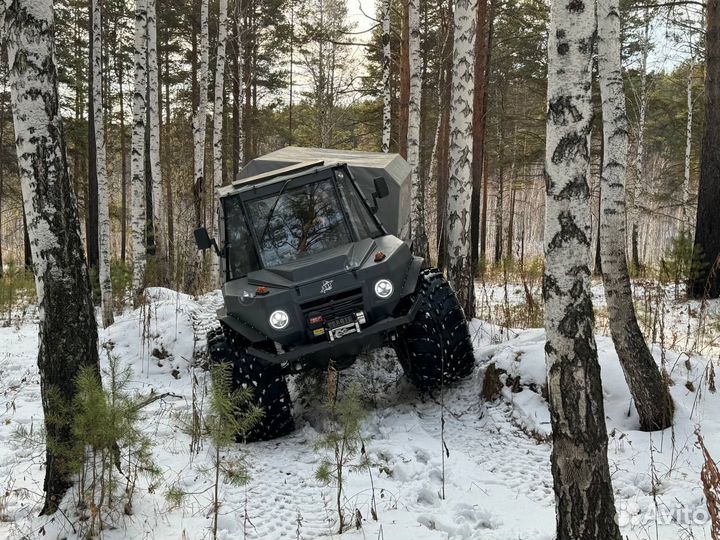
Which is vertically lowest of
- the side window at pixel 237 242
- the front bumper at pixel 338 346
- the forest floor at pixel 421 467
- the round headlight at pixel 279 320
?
the forest floor at pixel 421 467

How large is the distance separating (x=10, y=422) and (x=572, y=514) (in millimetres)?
5265

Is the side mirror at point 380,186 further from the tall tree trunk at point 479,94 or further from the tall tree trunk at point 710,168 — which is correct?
the tall tree trunk at point 710,168

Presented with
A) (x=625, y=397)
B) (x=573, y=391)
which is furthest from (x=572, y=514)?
(x=625, y=397)


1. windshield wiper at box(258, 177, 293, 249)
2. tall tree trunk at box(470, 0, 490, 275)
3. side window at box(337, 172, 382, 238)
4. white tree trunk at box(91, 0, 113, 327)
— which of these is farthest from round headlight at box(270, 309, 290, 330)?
tall tree trunk at box(470, 0, 490, 275)

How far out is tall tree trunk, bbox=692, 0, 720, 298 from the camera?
9359 millimetres

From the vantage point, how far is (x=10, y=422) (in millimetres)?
5254

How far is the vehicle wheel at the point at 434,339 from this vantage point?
485cm

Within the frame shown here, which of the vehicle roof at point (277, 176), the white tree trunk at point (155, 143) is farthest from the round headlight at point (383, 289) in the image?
the white tree trunk at point (155, 143)

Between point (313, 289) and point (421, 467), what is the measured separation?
167 cm

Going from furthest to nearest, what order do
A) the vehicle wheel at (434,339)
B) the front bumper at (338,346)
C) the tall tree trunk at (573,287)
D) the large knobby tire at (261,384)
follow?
the vehicle wheel at (434,339)
the large knobby tire at (261,384)
the front bumper at (338,346)
the tall tree trunk at (573,287)

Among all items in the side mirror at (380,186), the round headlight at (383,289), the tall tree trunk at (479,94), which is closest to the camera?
the round headlight at (383,289)

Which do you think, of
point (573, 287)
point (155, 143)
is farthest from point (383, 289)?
point (155, 143)

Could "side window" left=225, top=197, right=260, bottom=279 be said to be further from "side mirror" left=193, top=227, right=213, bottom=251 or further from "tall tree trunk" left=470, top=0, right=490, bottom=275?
"tall tree trunk" left=470, top=0, right=490, bottom=275

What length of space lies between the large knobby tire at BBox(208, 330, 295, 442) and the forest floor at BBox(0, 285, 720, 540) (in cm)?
15
